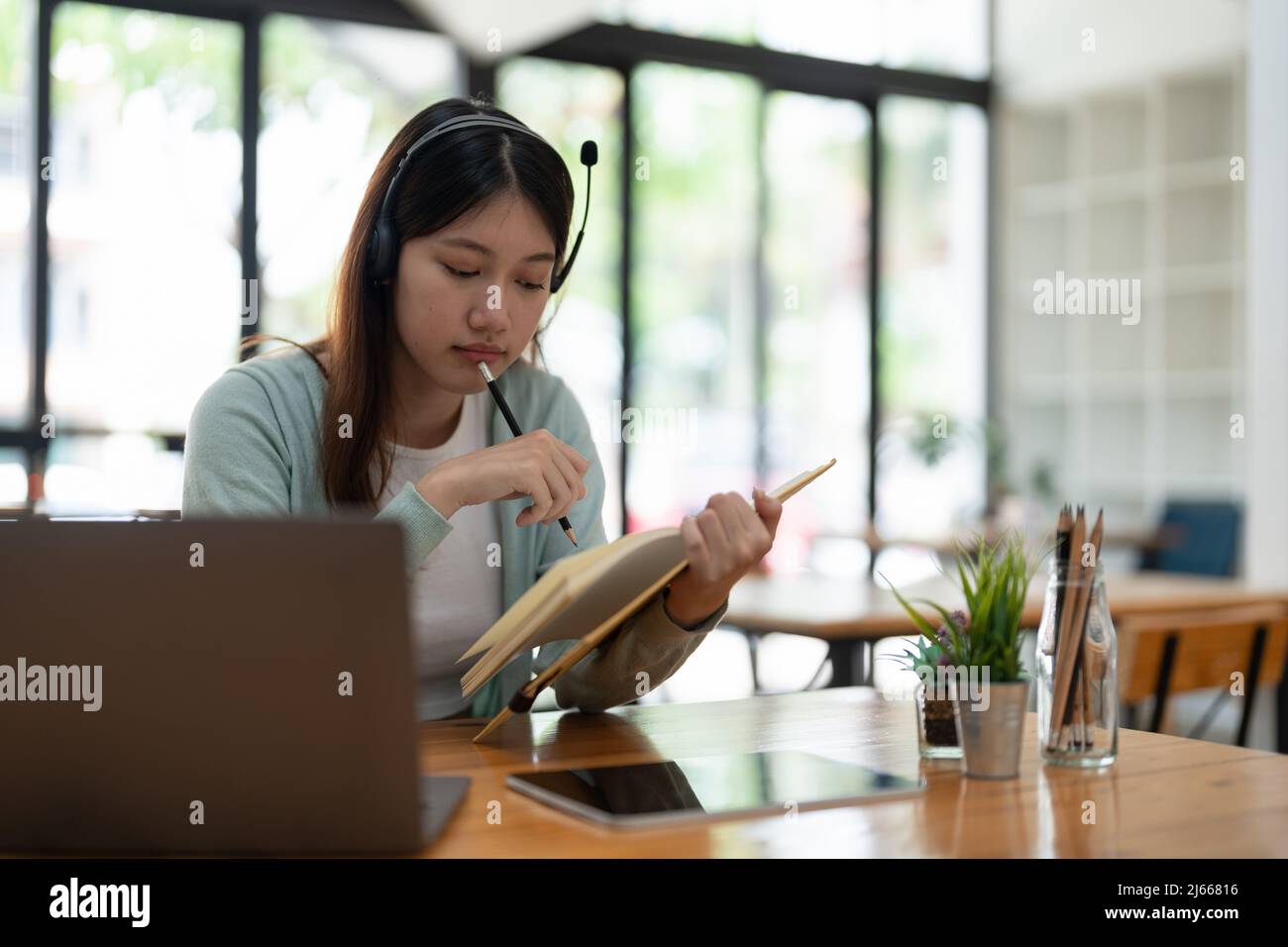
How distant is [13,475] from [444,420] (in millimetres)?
3460

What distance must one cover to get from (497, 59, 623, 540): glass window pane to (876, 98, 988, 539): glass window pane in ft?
4.59

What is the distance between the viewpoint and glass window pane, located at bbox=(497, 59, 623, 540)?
5457 mm

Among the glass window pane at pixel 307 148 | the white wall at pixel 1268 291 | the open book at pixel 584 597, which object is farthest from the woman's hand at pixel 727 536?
the glass window pane at pixel 307 148

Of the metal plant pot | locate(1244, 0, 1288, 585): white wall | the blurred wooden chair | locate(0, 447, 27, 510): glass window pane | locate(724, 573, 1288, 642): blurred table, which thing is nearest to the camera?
the metal plant pot

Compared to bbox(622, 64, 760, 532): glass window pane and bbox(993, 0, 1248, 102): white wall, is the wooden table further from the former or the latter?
bbox(993, 0, 1248, 102): white wall

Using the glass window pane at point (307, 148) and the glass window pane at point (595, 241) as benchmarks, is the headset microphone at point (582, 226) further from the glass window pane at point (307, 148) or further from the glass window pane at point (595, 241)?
the glass window pane at point (595, 241)

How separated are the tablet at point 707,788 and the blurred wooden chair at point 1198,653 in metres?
1.49

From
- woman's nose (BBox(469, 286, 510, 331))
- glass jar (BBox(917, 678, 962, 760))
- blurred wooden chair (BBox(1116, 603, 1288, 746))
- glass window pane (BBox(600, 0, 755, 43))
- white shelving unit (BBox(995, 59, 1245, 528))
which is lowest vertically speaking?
blurred wooden chair (BBox(1116, 603, 1288, 746))

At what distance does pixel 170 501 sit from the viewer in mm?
4730

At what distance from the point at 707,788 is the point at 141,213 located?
432 centimetres

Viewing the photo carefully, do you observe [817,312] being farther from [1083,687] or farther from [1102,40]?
[1083,687]

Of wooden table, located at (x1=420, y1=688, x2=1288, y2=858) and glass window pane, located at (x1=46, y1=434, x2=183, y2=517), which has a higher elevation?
glass window pane, located at (x1=46, y1=434, x2=183, y2=517)

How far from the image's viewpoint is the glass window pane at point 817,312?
19.6 ft

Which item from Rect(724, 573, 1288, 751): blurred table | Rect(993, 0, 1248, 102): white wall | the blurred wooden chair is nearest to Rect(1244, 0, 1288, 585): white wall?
Rect(724, 573, 1288, 751): blurred table
